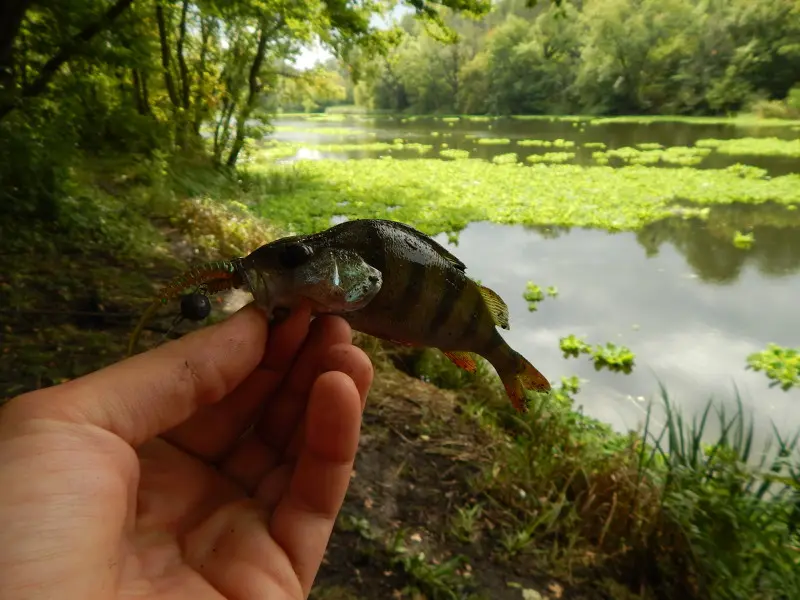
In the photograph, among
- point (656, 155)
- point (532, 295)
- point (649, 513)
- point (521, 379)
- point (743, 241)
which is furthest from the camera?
point (656, 155)

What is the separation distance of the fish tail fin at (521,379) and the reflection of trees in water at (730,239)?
8.20 meters

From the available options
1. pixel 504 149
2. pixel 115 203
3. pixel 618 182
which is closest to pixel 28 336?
pixel 115 203

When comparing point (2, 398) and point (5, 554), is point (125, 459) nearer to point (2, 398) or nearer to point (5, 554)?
point (5, 554)

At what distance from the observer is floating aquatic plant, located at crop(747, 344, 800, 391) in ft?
18.9

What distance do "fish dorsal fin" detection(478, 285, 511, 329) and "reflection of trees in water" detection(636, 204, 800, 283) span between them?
8.35 m

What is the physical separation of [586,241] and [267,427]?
993 centimetres

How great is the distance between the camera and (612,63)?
37.0 meters

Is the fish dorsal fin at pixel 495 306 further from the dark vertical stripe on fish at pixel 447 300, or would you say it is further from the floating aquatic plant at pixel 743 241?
the floating aquatic plant at pixel 743 241

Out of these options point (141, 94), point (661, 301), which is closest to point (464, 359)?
point (661, 301)

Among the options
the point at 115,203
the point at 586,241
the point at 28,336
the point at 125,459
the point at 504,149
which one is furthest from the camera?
the point at 504,149

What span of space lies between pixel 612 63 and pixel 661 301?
116 feet

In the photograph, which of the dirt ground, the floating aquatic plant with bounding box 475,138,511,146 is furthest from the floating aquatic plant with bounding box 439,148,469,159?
the dirt ground

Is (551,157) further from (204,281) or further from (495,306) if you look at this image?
(204,281)

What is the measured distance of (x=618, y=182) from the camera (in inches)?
594
